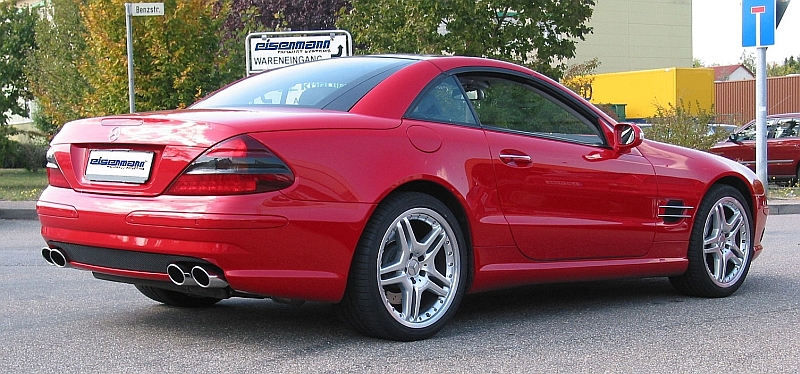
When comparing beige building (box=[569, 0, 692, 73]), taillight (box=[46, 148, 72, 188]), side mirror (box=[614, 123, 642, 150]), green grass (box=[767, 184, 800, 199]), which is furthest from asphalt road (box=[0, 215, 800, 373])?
beige building (box=[569, 0, 692, 73])

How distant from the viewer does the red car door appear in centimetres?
552

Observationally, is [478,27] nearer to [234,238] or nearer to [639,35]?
[234,238]

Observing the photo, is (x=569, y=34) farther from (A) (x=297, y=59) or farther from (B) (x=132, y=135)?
(B) (x=132, y=135)

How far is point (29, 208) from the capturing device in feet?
48.4

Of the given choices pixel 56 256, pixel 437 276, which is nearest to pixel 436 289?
pixel 437 276

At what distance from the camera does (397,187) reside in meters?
4.97

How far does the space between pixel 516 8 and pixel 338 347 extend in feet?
47.0

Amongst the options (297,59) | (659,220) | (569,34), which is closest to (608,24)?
(569,34)

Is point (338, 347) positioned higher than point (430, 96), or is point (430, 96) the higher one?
point (430, 96)

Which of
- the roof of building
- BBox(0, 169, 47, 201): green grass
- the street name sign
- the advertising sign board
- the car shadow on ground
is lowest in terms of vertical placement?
BBox(0, 169, 47, 201): green grass

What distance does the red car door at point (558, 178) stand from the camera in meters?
5.52

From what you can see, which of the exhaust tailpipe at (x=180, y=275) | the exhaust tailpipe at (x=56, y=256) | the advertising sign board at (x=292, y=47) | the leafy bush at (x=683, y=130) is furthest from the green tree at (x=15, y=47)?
the exhaust tailpipe at (x=180, y=275)

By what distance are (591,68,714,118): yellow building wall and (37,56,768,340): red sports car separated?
30820 mm

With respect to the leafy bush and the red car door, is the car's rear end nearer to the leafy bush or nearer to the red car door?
the red car door
